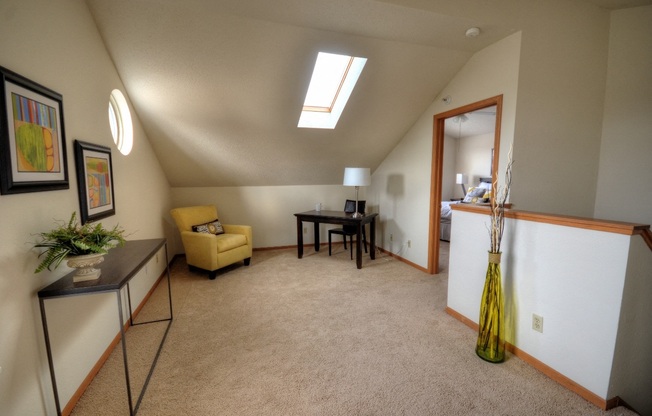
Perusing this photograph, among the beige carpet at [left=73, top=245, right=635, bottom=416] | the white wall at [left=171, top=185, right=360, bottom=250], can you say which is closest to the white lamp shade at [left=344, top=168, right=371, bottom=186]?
the white wall at [left=171, top=185, right=360, bottom=250]

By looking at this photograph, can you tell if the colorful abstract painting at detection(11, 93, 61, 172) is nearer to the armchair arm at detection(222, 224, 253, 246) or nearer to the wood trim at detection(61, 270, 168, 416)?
the wood trim at detection(61, 270, 168, 416)

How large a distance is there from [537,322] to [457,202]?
339 centimetres

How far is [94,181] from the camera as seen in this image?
6.45 ft

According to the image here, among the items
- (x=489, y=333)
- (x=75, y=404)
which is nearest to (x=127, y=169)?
(x=75, y=404)

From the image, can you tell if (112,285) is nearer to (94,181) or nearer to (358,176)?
(94,181)

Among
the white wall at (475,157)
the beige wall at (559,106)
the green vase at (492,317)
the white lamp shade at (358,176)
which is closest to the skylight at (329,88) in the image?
the white lamp shade at (358,176)

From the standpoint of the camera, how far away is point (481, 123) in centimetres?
621

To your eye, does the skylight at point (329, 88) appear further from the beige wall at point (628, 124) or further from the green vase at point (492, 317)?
the beige wall at point (628, 124)

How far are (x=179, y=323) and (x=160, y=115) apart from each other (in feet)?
7.15

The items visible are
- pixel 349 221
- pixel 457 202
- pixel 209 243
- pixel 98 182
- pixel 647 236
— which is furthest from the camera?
pixel 457 202

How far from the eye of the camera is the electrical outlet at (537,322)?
1861mm

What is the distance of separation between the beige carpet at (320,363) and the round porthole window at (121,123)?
1600 mm

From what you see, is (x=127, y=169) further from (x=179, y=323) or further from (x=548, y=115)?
(x=548, y=115)

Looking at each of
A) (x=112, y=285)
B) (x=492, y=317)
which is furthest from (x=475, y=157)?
(x=112, y=285)
